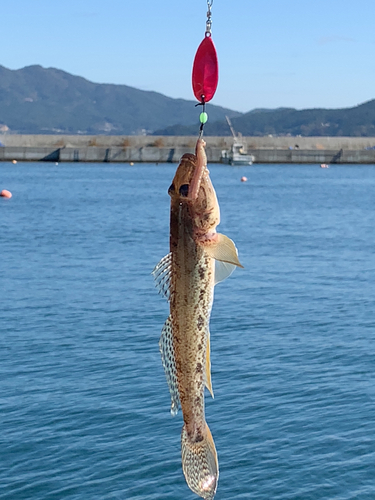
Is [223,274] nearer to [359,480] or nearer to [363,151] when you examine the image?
[359,480]

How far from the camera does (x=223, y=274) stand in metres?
5.75

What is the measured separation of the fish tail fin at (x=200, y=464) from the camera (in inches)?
242

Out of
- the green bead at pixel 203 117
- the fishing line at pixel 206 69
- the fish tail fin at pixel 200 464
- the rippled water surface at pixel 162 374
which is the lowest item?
the rippled water surface at pixel 162 374

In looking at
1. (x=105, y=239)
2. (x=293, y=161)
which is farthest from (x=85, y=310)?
(x=293, y=161)

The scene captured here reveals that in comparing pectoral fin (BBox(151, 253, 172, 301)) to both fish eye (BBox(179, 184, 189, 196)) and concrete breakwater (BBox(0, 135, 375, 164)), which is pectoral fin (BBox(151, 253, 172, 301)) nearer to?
fish eye (BBox(179, 184, 189, 196))

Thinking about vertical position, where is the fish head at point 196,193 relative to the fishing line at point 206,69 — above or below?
below

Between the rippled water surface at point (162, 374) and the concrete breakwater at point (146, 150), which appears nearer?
the rippled water surface at point (162, 374)

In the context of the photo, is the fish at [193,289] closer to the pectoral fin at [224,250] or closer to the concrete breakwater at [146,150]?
the pectoral fin at [224,250]

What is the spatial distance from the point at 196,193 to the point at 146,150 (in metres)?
142

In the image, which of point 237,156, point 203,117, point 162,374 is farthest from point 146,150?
point 203,117

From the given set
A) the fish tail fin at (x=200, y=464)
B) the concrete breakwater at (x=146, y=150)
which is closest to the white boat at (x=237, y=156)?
the concrete breakwater at (x=146, y=150)

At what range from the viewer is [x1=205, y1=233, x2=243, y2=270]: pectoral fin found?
538 centimetres

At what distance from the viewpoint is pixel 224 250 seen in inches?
213

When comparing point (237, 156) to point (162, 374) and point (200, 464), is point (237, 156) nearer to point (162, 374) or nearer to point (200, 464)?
point (162, 374)
